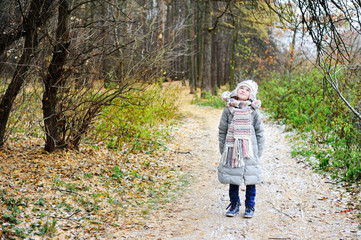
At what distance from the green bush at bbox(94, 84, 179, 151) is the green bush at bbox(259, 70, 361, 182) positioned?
3.68 metres

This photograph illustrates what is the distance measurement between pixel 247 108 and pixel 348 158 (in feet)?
9.99

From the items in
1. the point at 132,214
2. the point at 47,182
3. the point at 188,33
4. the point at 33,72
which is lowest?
the point at 132,214

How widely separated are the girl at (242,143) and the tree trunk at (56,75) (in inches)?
114

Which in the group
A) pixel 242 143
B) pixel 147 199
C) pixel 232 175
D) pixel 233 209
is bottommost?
pixel 147 199

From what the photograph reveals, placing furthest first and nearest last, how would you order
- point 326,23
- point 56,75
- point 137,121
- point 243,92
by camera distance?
point 137,121 < point 56,75 < point 243,92 < point 326,23

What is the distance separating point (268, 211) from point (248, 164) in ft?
3.05

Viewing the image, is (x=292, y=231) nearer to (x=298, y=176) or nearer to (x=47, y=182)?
(x=298, y=176)

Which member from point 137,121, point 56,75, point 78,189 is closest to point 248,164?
point 78,189

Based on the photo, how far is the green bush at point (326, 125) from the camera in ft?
20.6

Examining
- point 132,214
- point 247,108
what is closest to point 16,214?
point 132,214

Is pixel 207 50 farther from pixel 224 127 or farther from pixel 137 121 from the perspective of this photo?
pixel 224 127

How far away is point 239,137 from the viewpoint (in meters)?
4.53

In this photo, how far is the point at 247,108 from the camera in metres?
4.56

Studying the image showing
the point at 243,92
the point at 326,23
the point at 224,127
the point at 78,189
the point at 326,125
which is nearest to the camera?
the point at 326,23
